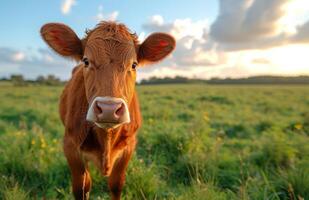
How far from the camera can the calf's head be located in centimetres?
238

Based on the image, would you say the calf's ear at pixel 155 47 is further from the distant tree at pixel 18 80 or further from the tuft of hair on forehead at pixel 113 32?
the distant tree at pixel 18 80

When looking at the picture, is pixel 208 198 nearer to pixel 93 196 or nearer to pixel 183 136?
pixel 93 196

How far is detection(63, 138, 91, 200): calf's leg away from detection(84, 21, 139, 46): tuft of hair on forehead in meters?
1.12

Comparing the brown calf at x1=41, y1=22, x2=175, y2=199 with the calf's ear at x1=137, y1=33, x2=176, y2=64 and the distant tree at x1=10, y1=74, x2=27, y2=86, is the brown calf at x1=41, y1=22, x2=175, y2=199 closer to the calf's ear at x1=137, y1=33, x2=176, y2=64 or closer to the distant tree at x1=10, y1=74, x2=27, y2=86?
the calf's ear at x1=137, y1=33, x2=176, y2=64

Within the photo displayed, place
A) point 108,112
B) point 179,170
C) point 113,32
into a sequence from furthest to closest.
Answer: point 179,170 < point 113,32 < point 108,112

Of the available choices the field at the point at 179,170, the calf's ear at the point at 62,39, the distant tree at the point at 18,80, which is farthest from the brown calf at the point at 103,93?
the distant tree at the point at 18,80

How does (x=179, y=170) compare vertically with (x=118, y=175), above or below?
below

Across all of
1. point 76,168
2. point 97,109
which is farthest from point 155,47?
point 76,168

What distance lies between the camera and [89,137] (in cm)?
319

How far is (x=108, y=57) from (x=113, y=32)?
0.43 meters

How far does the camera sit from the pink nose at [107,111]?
2.31 m

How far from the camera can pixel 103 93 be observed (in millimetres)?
2496

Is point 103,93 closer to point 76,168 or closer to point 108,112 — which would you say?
point 108,112

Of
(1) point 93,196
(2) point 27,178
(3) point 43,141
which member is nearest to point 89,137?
(1) point 93,196
